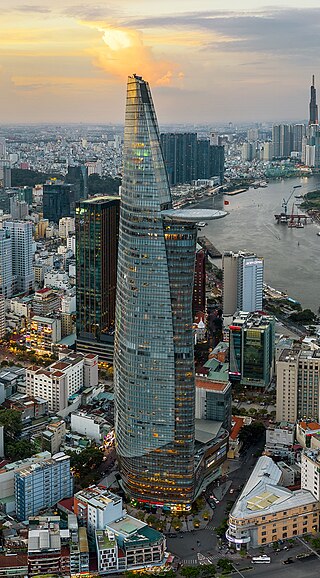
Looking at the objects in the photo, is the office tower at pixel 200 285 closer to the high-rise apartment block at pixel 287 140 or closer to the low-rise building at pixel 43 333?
the low-rise building at pixel 43 333

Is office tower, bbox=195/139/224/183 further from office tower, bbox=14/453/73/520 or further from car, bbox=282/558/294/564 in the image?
car, bbox=282/558/294/564

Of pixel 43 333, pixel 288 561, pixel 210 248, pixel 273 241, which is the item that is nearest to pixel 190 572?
pixel 288 561

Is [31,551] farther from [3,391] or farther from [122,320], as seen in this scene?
[3,391]

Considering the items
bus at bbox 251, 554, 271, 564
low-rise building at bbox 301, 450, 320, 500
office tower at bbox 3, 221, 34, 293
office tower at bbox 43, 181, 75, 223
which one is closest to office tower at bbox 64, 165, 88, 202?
office tower at bbox 43, 181, 75, 223

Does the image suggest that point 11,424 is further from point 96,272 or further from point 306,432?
point 306,432

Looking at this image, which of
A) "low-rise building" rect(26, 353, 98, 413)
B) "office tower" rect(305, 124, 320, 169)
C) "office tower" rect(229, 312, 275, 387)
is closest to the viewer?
"low-rise building" rect(26, 353, 98, 413)

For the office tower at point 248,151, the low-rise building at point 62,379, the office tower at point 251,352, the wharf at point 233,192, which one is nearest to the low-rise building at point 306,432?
the office tower at point 251,352
